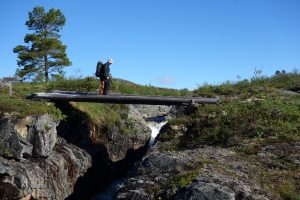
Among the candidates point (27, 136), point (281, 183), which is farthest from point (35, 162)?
point (281, 183)

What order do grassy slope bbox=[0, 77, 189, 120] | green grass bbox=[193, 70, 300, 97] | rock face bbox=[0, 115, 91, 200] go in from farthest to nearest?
green grass bbox=[193, 70, 300, 97] → grassy slope bbox=[0, 77, 189, 120] → rock face bbox=[0, 115, 91, 200]

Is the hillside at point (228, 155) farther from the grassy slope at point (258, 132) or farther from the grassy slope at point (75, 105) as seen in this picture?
the grassy slope at point (75, 105)

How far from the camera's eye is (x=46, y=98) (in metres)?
28.7

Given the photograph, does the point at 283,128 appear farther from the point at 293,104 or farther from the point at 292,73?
the point at 292,73

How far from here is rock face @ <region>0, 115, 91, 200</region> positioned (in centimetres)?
2175

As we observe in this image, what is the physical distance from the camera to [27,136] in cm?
2412

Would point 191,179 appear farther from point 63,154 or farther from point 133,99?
point 133,99

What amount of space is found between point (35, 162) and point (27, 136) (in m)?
1.44

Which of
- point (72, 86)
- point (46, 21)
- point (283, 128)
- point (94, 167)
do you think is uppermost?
point (46, 21)

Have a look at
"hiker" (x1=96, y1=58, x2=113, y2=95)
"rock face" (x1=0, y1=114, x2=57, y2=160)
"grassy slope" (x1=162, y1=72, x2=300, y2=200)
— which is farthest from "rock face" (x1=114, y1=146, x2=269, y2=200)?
"hiker" (x1=96, y1=58, x2=113, y2=95)

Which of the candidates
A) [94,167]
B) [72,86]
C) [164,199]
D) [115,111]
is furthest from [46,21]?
[164,199]

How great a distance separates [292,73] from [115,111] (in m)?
15.5

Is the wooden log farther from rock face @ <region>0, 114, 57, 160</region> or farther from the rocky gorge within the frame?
rock face @ <region>0, 114, 57, 160</region>

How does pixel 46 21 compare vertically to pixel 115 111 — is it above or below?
above
